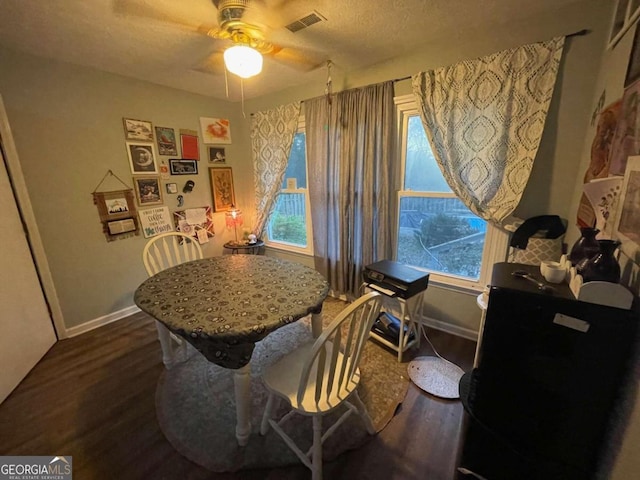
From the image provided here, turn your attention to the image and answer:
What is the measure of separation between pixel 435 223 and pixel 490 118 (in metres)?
0.85

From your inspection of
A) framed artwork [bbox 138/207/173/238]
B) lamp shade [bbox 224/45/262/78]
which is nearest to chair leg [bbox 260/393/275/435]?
lamp shade [bbox 224/45/262/78]

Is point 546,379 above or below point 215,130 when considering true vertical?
below

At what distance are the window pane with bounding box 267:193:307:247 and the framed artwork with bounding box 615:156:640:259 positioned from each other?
2.52 m

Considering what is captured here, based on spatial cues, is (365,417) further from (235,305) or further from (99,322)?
(99,322)

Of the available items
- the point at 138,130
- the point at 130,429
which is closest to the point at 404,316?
the point at 130,429

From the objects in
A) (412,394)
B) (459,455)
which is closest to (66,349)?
(412,394)

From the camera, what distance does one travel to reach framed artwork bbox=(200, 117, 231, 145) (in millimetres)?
2966

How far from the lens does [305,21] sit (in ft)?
5.08

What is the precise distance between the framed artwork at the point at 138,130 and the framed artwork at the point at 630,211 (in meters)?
3.30

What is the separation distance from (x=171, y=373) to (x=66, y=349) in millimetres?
1041

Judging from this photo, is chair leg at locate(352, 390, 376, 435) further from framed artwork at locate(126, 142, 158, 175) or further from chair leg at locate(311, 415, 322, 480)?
framed artwork at locate(126, 142, 158, 175)

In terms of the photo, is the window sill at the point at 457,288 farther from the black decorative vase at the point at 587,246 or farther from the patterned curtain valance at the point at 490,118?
the black decorative vase at the point at 587,246

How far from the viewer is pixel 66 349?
2090 mm

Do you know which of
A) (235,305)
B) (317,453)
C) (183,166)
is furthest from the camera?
(183,166)
